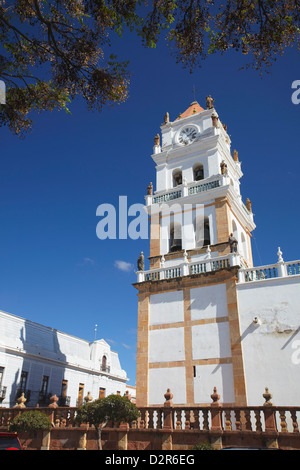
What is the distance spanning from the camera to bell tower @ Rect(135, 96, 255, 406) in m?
18.1

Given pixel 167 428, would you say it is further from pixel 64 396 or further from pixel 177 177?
pixel 64 396

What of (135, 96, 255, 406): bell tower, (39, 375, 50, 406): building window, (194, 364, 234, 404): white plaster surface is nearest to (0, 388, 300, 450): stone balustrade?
(194, 364, 234, 404): white plaster surface

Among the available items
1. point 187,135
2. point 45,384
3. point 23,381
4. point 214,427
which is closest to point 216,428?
point 214,427

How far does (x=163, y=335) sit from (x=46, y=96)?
46.2ft

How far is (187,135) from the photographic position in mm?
27219

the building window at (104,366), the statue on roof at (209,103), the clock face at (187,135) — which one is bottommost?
the building window at (104,366)

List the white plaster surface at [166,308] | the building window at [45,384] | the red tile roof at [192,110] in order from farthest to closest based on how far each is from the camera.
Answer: the red tile roof at [192,110], the building window at [45,384], the white plaster surface at [166,308]

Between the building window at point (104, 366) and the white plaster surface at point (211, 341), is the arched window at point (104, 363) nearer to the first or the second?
the building window at point (104, 366)

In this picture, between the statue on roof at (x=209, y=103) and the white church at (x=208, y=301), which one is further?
the statue on roof at (x=209, y=103)

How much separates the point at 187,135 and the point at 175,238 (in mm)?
8320

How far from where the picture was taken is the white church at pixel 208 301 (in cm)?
1684

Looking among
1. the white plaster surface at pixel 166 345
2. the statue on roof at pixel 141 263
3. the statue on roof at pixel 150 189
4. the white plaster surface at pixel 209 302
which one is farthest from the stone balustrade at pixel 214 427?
the statue on roof at pixel 150 189

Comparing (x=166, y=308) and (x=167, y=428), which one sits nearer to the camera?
(x=167, y=428)

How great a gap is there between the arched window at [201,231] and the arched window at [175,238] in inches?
51.8
